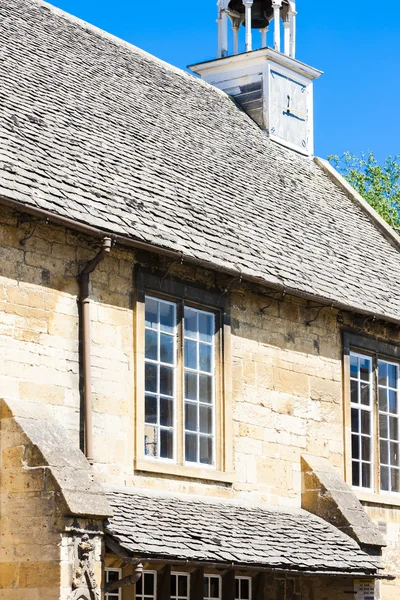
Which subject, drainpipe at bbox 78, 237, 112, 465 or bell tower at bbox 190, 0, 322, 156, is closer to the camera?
drainpipe at bbox 78, 237, 112, 465

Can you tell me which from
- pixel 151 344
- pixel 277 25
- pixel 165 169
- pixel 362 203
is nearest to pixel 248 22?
pixel 277 25

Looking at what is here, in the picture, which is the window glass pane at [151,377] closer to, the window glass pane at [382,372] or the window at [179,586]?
the window at [179,586]

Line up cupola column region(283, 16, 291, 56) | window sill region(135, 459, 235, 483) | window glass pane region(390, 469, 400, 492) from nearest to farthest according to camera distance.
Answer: window sill region(135, 459, 235, 483), window glass pane region(390, 469, 400, 492), cupola column region(283, 16, 291, 56)

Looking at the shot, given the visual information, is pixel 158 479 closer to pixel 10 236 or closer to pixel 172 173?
pixel 10 236

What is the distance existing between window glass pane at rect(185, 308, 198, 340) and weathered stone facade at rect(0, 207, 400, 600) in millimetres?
384

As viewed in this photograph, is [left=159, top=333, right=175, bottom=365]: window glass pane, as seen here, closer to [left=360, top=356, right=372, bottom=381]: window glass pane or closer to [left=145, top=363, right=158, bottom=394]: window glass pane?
[left=145, top=363, right=158, bottom=394]: window glass pane

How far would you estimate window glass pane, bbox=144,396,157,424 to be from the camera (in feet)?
49.6

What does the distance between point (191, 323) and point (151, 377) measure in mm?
1057

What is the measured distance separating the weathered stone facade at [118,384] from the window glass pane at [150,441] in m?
0.30

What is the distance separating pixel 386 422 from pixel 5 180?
7766 millimetres

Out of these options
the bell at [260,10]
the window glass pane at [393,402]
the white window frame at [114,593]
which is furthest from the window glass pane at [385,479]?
the bell at [260,10]

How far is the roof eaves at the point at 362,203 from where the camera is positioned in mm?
22172

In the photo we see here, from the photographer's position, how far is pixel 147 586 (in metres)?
14.9

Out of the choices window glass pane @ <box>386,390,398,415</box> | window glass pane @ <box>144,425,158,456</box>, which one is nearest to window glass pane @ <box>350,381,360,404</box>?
window glass pane @ <box>386,390,398,415</box>
